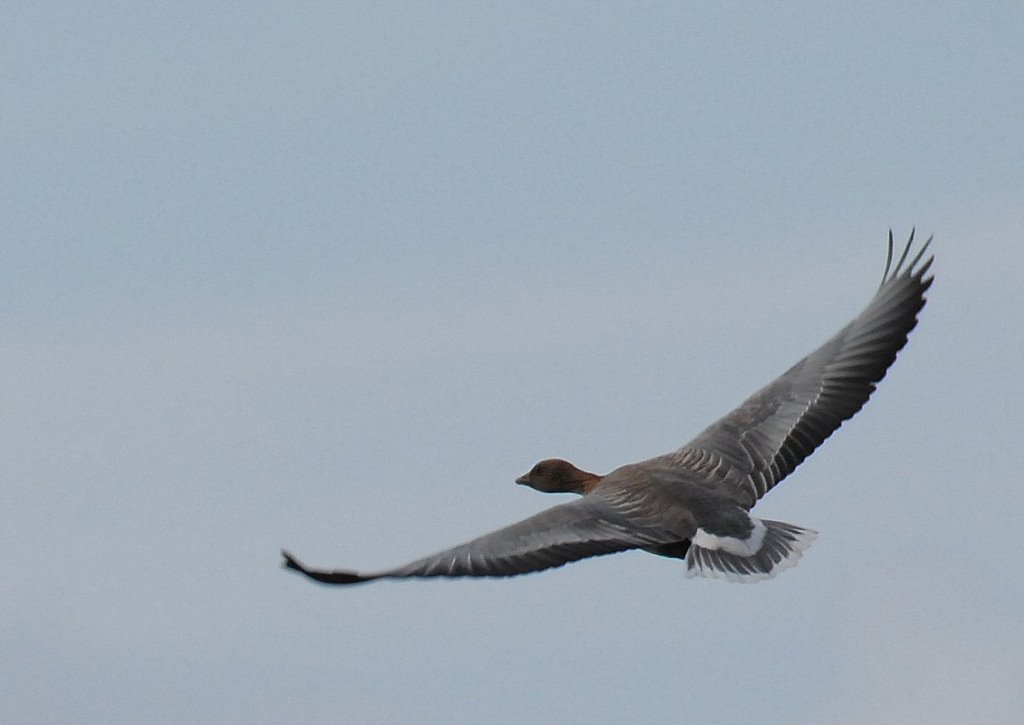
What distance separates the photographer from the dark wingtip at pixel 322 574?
55.0 feet

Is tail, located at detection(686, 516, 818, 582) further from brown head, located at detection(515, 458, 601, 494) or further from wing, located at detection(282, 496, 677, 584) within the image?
brown head, located at detection(515, 458, 601, 494)

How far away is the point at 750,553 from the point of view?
18.6 meters

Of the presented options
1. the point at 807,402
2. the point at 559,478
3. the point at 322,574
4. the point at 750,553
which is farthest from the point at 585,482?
the point at 322,574

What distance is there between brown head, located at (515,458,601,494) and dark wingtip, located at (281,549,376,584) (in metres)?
5.83

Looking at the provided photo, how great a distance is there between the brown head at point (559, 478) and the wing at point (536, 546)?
11.2 ft

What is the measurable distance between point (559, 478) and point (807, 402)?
3.08 meters

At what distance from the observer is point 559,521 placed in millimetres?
18453

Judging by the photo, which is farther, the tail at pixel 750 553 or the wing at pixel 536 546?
the tail at pixel 750 553

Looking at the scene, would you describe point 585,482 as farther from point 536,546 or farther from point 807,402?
point 536,546

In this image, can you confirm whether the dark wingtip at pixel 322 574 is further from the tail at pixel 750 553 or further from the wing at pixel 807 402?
the wing at pixel 807 402

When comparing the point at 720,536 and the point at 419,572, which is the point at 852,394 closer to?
the point at 720,536

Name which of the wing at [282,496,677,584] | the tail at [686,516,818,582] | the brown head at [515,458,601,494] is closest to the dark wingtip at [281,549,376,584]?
the wing at [282,496,677,584]

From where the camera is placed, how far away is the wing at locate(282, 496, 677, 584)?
17344mm

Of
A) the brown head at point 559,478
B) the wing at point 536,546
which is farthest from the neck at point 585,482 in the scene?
the wing at point 536,546
